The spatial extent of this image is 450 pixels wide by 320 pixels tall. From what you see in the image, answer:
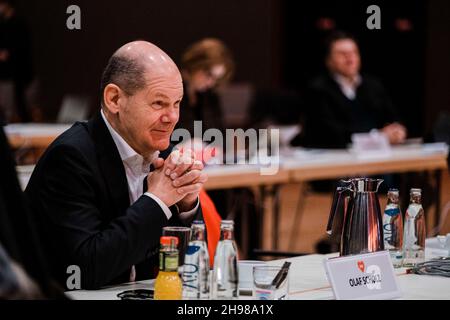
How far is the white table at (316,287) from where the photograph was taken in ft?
7.05

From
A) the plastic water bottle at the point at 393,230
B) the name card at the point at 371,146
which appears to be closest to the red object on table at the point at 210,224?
the plastic water bottle at the point at 393,230

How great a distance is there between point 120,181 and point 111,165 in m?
0.05

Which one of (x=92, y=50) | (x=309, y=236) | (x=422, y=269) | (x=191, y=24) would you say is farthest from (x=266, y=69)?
(x=422, y=269)

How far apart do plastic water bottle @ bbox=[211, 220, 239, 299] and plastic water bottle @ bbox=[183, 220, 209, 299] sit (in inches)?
1.4

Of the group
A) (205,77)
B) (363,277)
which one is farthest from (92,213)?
(205,77)

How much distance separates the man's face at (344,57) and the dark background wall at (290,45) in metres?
2.86

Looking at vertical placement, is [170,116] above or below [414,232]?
above

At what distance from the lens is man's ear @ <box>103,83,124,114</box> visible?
247 centimetres

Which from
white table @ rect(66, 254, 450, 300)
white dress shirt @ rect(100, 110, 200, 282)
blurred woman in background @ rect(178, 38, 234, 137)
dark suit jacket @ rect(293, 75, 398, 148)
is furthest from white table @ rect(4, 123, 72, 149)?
white table @ rect(66, 254, 450, 300)

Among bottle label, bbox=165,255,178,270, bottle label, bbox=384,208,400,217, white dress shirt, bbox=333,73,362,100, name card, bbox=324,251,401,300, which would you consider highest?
white dress shirt, bbox=333,73,362,100

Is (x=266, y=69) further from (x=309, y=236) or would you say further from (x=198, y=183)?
(x=198, y=183)

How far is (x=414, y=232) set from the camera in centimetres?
258

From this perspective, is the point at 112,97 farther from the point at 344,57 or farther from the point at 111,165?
the point at 344,57

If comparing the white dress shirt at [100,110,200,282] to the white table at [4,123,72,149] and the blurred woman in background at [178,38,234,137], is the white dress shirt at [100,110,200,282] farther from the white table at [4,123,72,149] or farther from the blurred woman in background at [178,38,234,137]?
the white table at [4,123,72,149]
